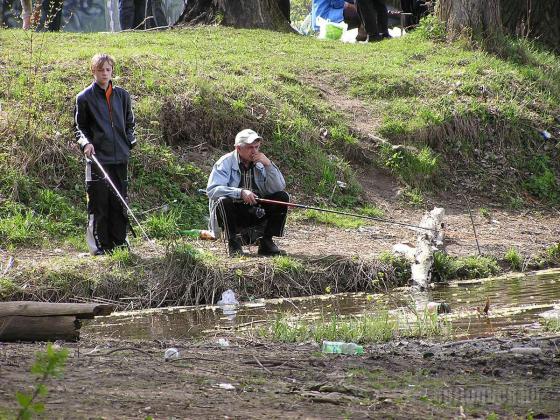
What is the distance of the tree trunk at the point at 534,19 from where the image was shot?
1873 cm

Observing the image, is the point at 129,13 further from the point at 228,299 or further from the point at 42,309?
the point at 42,309

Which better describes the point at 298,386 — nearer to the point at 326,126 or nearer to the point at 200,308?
the point at 200,308

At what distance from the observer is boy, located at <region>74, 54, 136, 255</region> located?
10.1m

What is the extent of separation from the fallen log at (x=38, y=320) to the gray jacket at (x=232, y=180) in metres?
4.10

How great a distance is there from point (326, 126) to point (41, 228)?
5001mm

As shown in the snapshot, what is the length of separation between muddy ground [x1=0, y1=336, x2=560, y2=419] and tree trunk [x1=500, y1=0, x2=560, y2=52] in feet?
41.6

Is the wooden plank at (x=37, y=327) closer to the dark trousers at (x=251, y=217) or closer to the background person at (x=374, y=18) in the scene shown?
the dark trousers at (x=251, y=217)

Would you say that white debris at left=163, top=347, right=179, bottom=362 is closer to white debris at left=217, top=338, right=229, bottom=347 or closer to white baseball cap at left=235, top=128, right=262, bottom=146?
white debris at left=217, top=338, right=229, bottom=347

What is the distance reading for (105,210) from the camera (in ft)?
33.9

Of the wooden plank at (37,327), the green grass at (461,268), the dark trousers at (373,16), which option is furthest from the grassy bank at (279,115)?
the wooden plank at (37,327)

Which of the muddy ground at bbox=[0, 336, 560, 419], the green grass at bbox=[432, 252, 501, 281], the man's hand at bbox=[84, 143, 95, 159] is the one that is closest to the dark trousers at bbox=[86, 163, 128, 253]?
the man's hand at bbox=[84, 143, 95, 159]

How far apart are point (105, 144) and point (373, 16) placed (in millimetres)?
9664

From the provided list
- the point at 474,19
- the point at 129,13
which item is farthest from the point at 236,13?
the point at 474,19

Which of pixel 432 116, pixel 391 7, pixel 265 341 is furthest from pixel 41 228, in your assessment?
pixel 391 7
